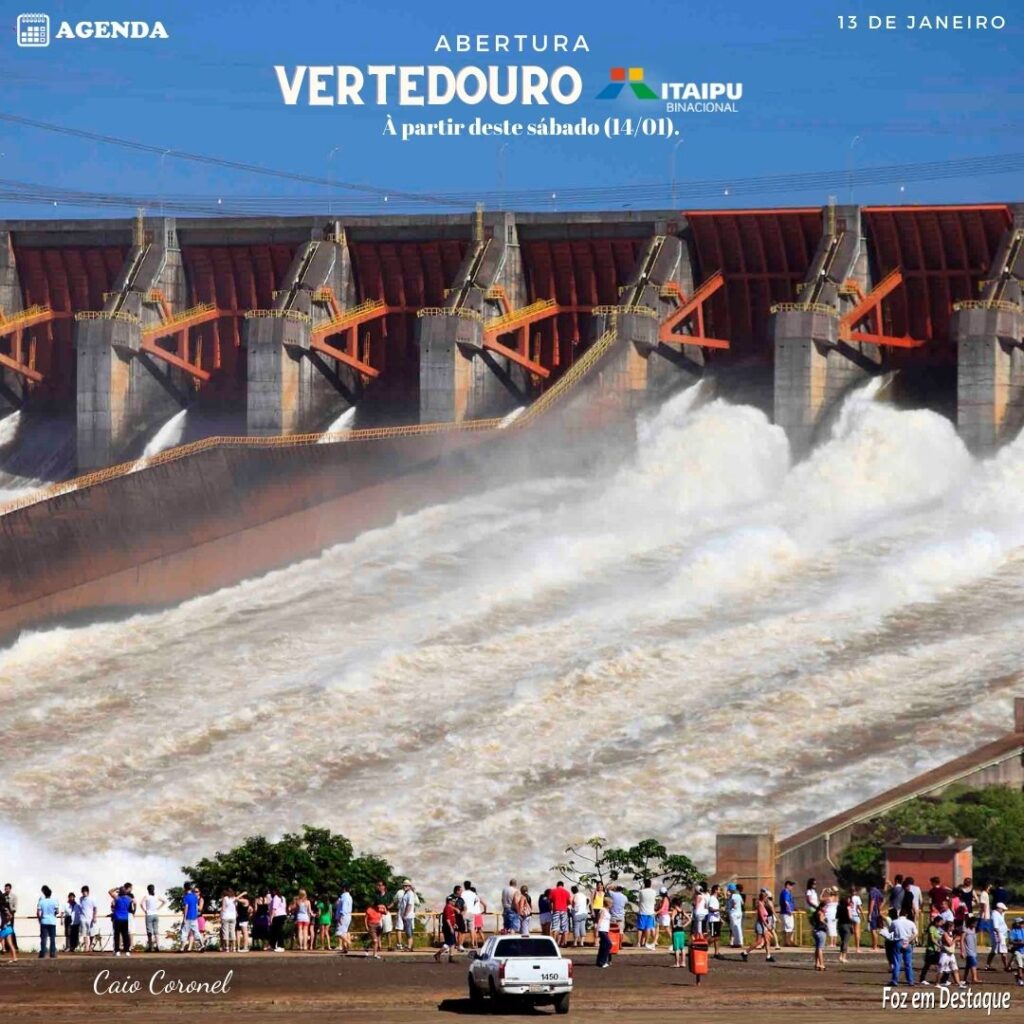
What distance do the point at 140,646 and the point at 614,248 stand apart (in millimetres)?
21461

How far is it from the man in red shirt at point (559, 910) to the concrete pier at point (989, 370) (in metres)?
34.8

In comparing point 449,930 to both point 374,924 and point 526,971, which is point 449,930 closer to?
point 374,924

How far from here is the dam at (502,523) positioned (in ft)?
196

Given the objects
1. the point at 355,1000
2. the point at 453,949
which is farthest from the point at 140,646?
the point at 355,1000

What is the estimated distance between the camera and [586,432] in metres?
81.7

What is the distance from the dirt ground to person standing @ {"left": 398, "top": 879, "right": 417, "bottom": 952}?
3.82 feet

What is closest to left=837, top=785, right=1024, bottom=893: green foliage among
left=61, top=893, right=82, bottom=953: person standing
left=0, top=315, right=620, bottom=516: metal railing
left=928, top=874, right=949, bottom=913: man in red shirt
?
left=928, top=874, right=949, bottom=913: man in red shirt

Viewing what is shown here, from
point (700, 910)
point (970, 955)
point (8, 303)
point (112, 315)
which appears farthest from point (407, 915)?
point (8, 303)

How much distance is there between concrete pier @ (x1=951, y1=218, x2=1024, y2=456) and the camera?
7575 cm

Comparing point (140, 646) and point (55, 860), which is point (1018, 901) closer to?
point (55, 860)

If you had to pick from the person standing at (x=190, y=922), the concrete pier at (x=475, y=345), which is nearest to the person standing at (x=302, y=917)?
the person standing at (x=190, y=922)

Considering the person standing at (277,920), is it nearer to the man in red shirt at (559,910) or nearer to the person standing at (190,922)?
the person standing at (190,922)

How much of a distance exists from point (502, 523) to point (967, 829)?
3057 cm

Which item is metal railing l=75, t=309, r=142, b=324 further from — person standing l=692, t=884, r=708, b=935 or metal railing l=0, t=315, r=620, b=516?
person standing l=692, t=884, r=708, b=935
